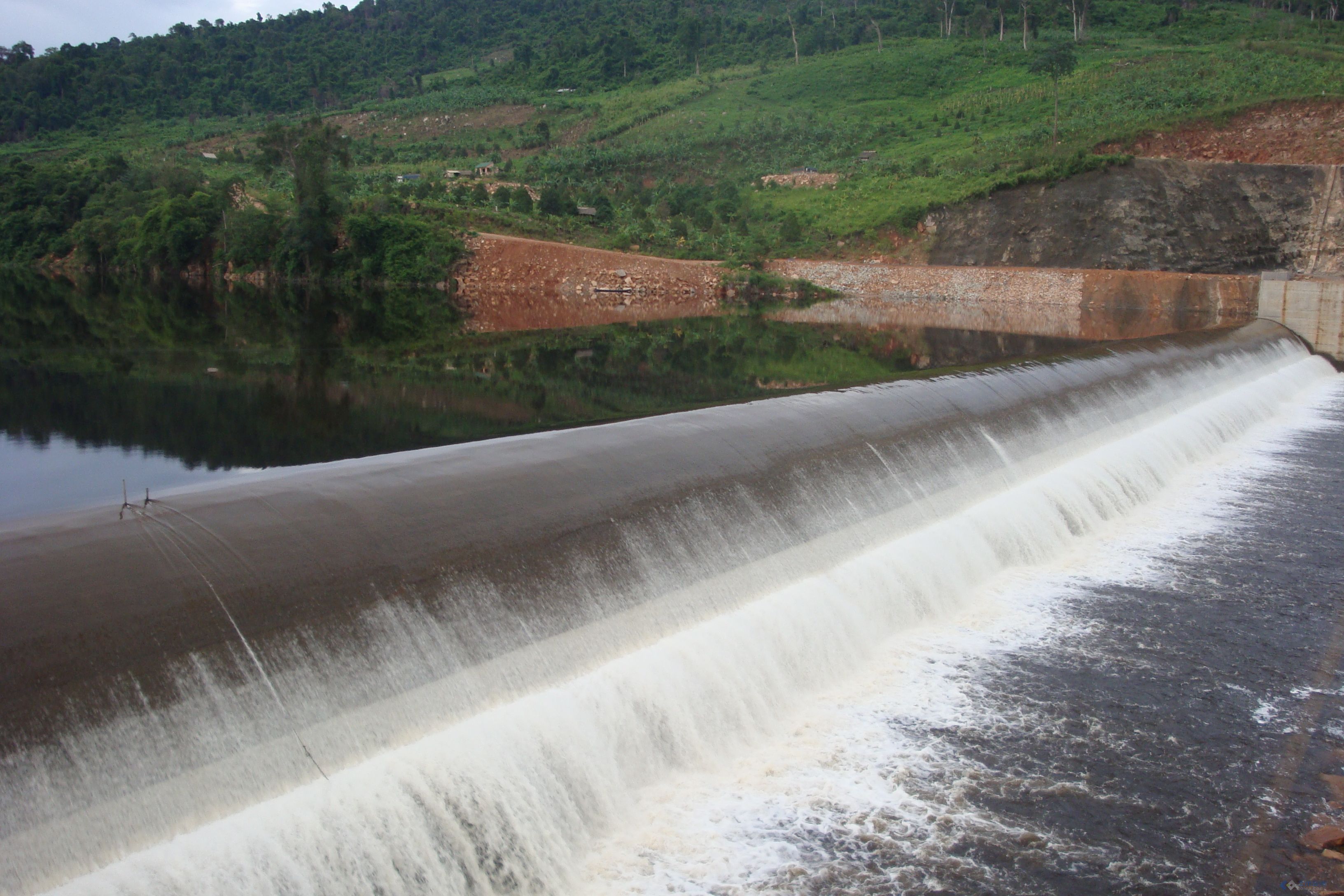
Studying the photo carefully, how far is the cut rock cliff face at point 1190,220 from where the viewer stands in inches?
1697

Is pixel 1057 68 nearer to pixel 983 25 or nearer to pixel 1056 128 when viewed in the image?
pixel 1056 128

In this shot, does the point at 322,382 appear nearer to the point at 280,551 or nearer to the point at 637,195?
the point at 280,551

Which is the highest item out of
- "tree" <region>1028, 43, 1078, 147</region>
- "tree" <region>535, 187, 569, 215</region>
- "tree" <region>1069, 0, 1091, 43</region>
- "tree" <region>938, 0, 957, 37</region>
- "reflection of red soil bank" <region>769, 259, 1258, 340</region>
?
"tree" <region>938, 0, 957, 37</region>

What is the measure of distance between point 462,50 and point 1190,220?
394 ft

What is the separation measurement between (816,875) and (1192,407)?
1563 centimetres

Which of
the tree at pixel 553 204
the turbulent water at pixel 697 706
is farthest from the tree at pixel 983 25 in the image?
the turbulent water at pixel 697 706

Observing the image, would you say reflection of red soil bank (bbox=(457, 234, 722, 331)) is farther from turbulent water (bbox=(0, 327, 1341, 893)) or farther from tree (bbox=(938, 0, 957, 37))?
tree (bbox=(938, 0, 957, 37))

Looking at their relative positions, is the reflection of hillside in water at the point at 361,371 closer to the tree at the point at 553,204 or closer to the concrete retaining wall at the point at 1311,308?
the concrete retaining wall at the point at 1311,308

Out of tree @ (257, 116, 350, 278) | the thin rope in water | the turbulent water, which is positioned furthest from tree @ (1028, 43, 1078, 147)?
the thin rope in water

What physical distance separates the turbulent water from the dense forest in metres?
91.1

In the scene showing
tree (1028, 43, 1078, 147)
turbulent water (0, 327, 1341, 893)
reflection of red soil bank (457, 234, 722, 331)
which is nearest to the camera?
turbulent water (0, 327, 1341, 893)

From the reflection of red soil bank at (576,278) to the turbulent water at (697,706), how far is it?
111 feet

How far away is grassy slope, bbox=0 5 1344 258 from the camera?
5300 centimetres

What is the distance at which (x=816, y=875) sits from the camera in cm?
575
